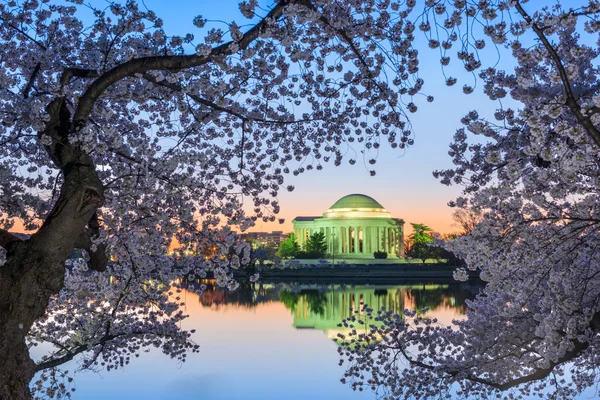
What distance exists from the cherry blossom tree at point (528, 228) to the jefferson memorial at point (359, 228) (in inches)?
A: 3116

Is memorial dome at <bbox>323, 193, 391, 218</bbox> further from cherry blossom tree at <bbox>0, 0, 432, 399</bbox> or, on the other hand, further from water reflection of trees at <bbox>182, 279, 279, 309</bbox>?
cherry blossom tree at <bbox>0, 0, 432, 399</bbox>

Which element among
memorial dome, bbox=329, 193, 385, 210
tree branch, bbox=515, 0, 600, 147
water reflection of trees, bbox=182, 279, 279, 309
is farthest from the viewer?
memorial dome, bbox=329, 193, 385, 210

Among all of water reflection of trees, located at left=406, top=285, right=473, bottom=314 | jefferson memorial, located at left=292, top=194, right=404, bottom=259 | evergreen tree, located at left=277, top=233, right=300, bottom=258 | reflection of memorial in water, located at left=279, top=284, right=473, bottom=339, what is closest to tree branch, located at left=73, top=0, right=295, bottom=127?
reflection of memorial in water, located at left=279, top=284, right=473, bottom=339

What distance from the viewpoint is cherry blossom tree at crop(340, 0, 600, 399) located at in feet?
13.2

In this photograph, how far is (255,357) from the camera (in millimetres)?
19016

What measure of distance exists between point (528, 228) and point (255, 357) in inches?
566

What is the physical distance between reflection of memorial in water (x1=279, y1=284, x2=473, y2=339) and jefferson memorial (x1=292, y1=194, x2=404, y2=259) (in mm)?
48995

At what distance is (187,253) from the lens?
784 centimetres

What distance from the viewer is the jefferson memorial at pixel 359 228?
92250 millimetres

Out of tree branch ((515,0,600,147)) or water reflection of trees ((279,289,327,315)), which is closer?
tree branch ((515,0,600,147))

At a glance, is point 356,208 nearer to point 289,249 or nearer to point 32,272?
point 289,249

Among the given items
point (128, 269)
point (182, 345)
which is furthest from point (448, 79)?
point (182, 345)

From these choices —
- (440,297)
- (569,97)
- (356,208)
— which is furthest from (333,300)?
(356,208)

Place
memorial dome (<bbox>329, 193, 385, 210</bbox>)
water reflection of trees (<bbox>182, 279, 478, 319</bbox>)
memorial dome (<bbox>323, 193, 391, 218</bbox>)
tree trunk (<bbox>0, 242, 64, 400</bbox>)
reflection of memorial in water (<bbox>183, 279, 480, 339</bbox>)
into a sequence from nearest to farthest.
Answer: tree trunk (<bbox>0, 242, 64, 400</bbox>) < reflection of memorial in water (<bbox>183, 279, 480, 339</bbox>) < water reflection of trees (<bbox>182, 279, 478, 319</bbox>) < memorial dome (<bbox>323, 193, 391, 218</bbox>) < memorial dome (<bbox>329, 193, 385, 210</bbox>)
